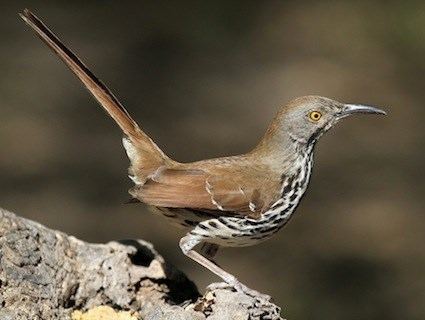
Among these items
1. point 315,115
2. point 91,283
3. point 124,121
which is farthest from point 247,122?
point 91,283

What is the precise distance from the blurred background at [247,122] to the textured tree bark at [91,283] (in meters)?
3.43

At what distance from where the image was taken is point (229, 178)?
5.74 m

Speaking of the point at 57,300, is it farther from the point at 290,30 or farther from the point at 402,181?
the point at 290,30

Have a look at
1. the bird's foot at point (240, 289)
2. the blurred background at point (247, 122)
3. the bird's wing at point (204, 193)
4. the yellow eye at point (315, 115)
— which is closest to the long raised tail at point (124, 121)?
the bird's wing at point (204, 193)

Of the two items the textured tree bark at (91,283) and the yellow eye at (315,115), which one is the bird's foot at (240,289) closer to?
the textured tree bark at (91,283)

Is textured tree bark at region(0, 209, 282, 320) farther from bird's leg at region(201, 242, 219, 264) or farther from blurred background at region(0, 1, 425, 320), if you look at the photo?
blurred background at region(0, 1, 425, 320)

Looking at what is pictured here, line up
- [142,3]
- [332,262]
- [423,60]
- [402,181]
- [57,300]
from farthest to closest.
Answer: [142,3]
[423,60]
[402,181]
[332,262]
[57,300]

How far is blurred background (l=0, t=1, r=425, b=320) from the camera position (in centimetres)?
957

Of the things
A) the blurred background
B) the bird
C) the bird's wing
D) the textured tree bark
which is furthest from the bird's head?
the blurred background

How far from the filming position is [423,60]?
13086mm

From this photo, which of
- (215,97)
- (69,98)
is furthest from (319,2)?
(69,98)

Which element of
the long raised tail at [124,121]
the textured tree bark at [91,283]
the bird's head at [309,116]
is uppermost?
the bird's head at [309,116]

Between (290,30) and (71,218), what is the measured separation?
5.07m

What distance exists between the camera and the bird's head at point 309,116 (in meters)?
5.73
